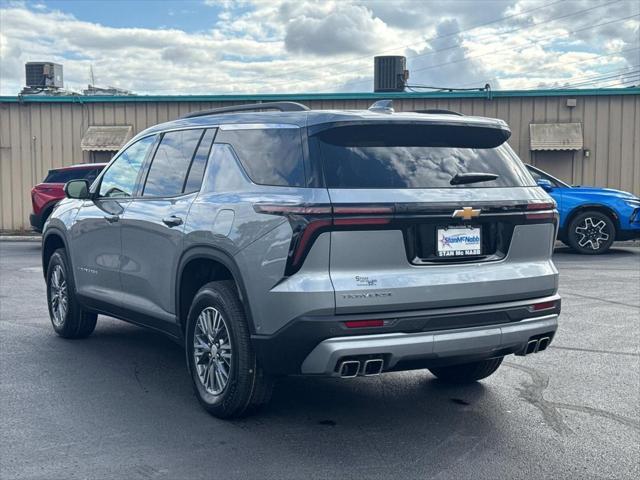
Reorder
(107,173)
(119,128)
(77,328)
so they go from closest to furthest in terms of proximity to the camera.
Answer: (107,173) < (77,328) < (119,128)

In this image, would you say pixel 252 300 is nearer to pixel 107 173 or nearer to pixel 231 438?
pixel 231 438

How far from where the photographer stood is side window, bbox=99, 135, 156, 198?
20.5 feet

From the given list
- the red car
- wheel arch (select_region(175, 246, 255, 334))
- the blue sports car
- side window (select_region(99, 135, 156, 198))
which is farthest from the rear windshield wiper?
the red car

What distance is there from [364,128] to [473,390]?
7.09 ft

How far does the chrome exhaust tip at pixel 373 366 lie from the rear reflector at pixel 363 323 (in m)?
0.18

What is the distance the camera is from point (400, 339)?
4391 mm

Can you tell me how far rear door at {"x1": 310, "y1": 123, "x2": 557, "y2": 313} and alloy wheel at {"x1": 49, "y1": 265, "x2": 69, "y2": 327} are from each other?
12.2 feet

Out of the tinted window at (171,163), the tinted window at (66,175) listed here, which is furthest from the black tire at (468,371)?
the tinted window at (66,175)

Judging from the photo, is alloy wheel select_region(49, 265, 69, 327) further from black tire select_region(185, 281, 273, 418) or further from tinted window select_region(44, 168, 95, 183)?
tinted window select_region(44, 168, 95, 183)

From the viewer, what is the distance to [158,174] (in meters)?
5.91

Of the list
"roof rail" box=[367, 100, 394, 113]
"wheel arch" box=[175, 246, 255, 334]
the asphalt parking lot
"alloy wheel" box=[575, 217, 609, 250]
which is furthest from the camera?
"alloy wheel" box=[575, 217, 609, 250]

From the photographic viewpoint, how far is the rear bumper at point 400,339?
4.31 metres

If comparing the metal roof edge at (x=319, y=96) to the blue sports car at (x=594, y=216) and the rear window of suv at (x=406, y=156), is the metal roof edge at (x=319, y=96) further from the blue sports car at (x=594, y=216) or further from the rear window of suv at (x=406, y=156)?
the rear window of suv at (x=406, y=156)

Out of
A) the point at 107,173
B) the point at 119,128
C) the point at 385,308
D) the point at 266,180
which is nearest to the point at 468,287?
the point at 385,308
